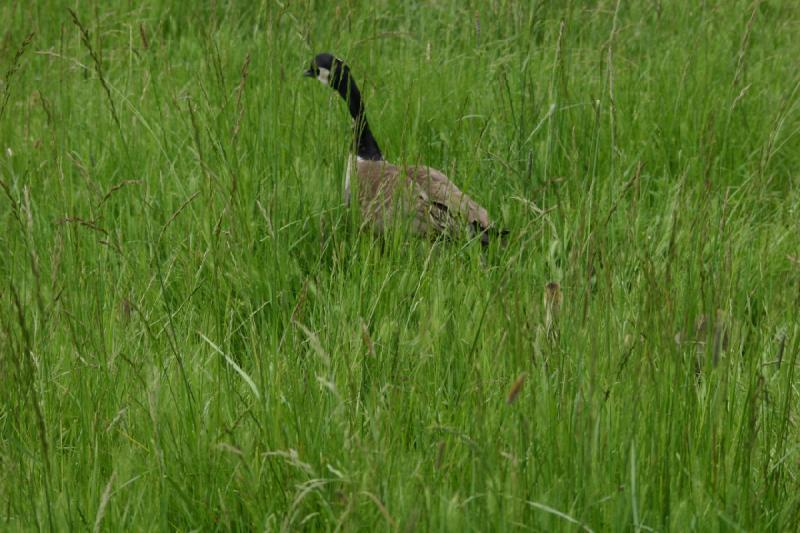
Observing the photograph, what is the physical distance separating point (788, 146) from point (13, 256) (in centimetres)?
290

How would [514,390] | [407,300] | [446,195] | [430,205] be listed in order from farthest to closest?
[446,195] → [430,205] → [407,300] → [514,390]

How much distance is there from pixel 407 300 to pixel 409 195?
277mm

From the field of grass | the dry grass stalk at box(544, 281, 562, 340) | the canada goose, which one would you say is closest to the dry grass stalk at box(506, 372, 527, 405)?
the field of grass

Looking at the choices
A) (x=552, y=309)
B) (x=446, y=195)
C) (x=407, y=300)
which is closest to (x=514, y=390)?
(x=552, y=309)

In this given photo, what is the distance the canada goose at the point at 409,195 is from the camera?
3.10 metres

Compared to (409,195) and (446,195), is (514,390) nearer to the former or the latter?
(409,195)

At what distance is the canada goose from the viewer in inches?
122

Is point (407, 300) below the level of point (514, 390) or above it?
below

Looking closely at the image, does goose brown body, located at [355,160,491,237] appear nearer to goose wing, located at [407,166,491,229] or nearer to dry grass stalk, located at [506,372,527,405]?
goose wing, located at [407,166,491,229]

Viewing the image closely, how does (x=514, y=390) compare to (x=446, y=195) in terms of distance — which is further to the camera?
(x=446, y=195)

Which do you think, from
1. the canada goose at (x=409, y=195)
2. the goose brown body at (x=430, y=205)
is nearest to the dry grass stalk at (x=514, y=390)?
the canada goose at (x=409, y=195)

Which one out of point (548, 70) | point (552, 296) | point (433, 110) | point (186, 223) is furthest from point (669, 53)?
point (552, 296)

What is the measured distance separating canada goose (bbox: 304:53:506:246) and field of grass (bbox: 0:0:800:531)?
0.33 feet

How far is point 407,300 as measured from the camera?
2918mm
